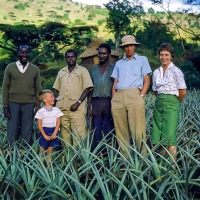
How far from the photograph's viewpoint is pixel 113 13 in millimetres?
25188

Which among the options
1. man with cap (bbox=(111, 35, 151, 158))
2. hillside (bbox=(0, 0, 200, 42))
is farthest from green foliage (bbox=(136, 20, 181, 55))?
hillside (bbox=(0, 0, 200, 42))

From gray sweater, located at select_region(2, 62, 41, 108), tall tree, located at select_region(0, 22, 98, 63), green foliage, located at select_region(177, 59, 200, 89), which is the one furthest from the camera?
tall tree, located at select_region(0, 22, 98, 63)

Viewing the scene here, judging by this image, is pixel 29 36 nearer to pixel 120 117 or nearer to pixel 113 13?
pixel 113 13

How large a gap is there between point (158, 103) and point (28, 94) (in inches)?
61.3

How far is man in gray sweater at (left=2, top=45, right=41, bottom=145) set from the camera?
498cm

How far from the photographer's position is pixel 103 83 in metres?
4.88

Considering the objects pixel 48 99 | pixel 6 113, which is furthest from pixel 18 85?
pixel 48 99

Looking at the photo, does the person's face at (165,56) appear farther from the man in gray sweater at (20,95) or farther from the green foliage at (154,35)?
the green foliage at (154,35)

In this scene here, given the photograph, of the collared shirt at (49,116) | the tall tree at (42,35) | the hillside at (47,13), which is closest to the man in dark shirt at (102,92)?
the collared shirt at (49,116)

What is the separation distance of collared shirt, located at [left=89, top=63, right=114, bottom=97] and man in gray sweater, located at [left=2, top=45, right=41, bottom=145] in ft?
2.38

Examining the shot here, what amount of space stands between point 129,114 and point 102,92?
0.47 metres

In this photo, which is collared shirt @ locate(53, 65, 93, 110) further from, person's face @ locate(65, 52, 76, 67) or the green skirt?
the green skirt

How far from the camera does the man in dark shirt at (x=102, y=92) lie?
4.87 m

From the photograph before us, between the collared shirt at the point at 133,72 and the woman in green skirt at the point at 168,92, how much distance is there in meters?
0.18
